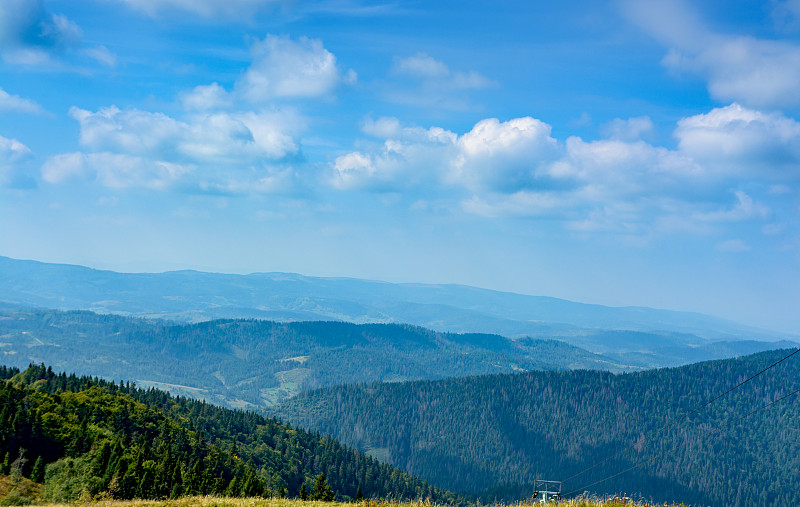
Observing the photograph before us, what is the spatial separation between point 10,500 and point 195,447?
87632 millimetres

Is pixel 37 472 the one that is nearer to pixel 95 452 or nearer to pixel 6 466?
pixel 6 466

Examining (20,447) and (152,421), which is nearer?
(20,447)

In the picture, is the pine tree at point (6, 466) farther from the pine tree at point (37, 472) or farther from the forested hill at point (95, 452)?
the pine tree at point (37, 472)

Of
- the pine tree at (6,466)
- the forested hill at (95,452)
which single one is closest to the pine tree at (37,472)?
the forested hill at (95,452)

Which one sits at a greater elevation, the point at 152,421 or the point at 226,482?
the point at 152,421

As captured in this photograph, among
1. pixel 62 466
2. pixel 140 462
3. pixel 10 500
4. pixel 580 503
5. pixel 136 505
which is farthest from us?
pixel 140 462

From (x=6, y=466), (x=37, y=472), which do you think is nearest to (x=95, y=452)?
(x=37, y=472)

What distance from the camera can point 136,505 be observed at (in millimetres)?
33812

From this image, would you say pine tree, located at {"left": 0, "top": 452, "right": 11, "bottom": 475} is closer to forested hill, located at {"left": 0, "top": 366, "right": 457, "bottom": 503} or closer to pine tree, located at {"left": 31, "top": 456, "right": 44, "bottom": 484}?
forested hill, located at {"left": 0, "top": 366, "right": 457, "bottom": 503}

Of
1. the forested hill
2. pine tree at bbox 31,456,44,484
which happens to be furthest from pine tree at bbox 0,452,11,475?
pine tree at bbox 31,456,44,484

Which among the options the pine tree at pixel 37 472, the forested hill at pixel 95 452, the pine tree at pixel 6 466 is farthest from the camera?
the pine tree at pixel 37 472

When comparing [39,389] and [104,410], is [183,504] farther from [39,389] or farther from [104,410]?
[39,389]

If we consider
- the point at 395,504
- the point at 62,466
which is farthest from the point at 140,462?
the point at 395,504

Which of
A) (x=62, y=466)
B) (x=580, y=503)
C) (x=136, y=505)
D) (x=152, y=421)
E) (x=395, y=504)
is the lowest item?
(x=152, y=421)
